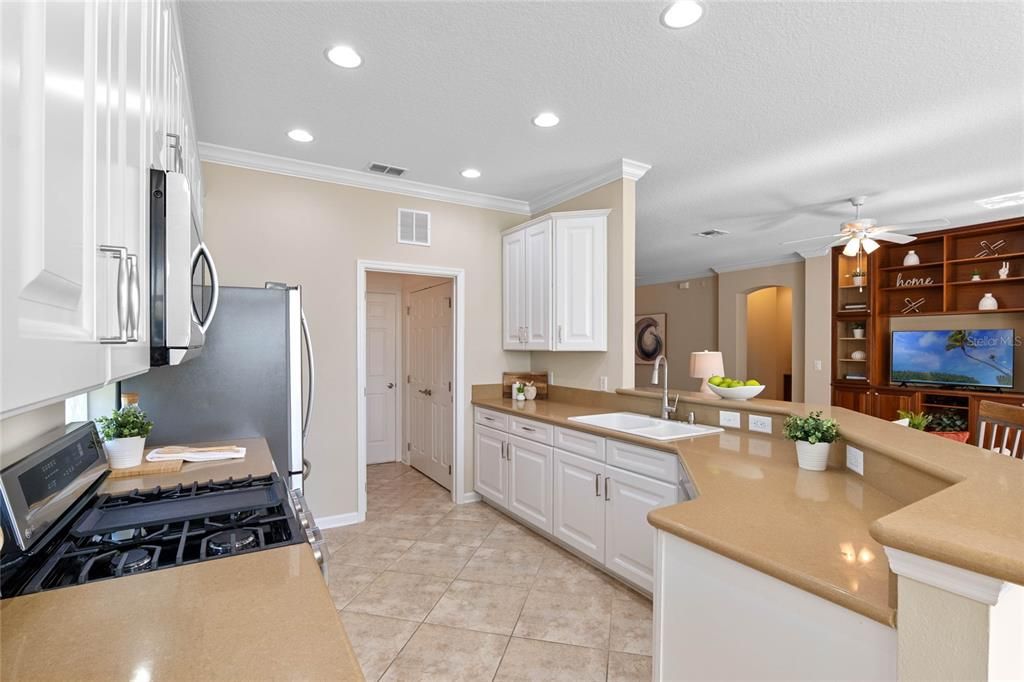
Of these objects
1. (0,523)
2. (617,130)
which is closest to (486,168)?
(617,130)

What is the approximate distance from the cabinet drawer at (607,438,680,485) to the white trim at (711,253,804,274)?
17.5 ft

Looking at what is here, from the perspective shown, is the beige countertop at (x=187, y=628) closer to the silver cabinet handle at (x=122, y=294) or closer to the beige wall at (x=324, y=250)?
the silver cabinet handle at (x=122, y=294)

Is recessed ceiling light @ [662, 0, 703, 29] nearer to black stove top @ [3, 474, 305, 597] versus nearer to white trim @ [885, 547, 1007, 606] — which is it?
white trim @ [885, 547, 1007, 606]

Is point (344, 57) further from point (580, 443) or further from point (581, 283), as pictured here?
point (580, 443)

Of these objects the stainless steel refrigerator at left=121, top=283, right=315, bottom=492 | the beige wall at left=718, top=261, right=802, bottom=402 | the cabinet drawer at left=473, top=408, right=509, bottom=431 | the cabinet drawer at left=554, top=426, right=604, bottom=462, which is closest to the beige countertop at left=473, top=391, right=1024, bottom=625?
the cabinet drawer at left=554, top=426, right=604, bottom=462

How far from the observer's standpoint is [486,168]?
11.7ft

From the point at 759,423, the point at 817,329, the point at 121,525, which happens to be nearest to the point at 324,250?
→ the point at 121,525

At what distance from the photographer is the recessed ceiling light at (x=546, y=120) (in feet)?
8.92

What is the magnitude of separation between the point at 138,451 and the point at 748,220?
5.30m

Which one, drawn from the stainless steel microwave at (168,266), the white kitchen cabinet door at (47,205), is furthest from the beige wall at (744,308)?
the white kitchen cabinet door at (47,205)

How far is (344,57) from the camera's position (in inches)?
86.0

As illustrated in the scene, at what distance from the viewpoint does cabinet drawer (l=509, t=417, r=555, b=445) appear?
3.29m

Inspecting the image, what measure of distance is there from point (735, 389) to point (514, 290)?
1924 millimetres

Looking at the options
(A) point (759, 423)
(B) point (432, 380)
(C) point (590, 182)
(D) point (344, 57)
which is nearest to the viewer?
(D) point (344, 57)
